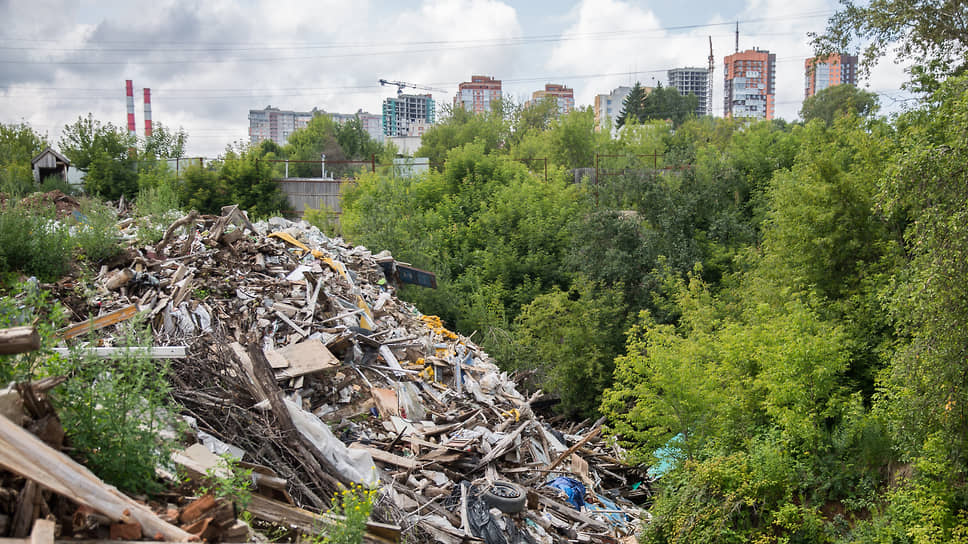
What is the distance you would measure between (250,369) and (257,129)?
120 meters

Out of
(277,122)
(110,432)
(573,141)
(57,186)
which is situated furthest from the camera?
(277,122)

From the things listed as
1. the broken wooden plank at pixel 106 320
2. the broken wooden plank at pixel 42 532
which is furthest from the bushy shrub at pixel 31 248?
the broken wooden plank at pixel 42 532

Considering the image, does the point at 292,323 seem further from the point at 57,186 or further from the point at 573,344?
the point at 57,186

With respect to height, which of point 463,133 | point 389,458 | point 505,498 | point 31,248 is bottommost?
point 505,498

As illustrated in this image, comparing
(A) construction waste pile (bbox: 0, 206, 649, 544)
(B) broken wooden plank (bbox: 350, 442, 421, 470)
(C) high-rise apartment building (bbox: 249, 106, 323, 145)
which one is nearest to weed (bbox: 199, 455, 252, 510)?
(A) construction waste pile (bbox: 0, 206, 649, 544)

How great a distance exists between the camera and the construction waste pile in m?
5.16

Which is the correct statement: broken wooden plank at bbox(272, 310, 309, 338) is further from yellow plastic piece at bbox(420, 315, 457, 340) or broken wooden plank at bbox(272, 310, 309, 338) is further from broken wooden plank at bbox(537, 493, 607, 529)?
broken wooden plank at bbox(537, 493, 607, 529)

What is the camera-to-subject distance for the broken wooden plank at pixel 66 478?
304 centimetres

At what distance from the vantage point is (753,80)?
320 ft

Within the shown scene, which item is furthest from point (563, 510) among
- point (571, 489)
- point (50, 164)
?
point (50, 164)

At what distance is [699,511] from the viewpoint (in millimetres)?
9117

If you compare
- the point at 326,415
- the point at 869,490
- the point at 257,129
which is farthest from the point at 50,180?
the point at 257,129

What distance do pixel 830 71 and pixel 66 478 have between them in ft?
372

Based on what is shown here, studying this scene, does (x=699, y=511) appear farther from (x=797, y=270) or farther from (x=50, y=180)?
(x=50, y=180)
